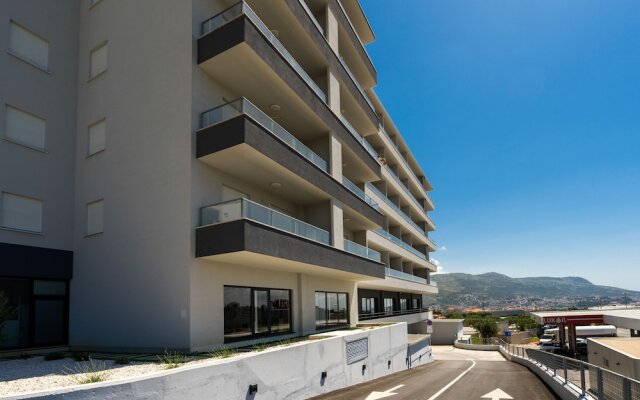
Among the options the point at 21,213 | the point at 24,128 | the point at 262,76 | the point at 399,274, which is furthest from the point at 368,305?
the point at 24,128

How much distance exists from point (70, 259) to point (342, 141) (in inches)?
579

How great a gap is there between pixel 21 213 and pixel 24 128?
3.48 m

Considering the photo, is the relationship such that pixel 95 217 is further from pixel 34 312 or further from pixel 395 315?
pixel 395 315

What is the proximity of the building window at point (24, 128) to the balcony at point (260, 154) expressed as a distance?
25.2ft

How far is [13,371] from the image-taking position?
12883 millimetres

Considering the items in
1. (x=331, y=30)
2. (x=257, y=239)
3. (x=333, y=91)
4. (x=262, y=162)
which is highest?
(x=331, y=30)

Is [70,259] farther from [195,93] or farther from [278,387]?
[278,387]

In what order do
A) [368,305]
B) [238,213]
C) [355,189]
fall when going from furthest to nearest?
[368,305]
[355,189]
[238,213]

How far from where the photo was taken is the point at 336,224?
79.6ft

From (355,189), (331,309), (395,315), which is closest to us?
(331,309)

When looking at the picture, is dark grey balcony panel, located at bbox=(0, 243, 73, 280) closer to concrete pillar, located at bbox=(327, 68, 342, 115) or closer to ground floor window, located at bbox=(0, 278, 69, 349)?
ground floor window, located at bbox=(0, 278, 69, 349)

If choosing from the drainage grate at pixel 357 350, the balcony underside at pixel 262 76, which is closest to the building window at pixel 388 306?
the drainage grate at pixel 357 350

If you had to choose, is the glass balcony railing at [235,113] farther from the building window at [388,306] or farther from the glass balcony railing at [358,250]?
the building window at [388,306]

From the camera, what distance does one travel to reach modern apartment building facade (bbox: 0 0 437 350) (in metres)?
16.3
